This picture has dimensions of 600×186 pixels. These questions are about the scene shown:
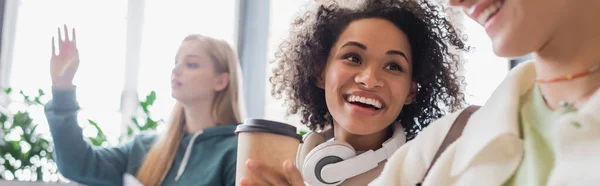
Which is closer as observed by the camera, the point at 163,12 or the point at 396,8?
the point at 396,8

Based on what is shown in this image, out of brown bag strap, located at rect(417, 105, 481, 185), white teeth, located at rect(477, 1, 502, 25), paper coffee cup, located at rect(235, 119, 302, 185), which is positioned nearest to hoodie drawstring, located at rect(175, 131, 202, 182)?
paper coffee cup, located at rect(235, 119, 302, 185)

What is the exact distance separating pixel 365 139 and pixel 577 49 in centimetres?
53

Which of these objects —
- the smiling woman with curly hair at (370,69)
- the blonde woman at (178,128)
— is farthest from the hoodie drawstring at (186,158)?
the smiling woman with curly hair at (370,69)

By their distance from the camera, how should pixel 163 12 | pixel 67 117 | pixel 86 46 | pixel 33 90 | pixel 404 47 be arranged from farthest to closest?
1. pixel 163 12
2. pixel 86 46
3. pixel 33 90
4. pixel 67 117
5. pixel 404 47

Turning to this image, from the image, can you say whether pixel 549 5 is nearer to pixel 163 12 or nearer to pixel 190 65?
pixel 190 65

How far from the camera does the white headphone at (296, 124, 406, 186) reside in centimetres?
96

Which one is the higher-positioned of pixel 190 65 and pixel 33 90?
pixel 190 65

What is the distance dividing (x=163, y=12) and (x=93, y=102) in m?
0.50

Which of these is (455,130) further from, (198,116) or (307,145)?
(198,116)

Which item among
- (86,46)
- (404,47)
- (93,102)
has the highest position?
(404,47)

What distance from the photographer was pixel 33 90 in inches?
83.0

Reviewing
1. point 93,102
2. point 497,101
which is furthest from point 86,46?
point 497,101

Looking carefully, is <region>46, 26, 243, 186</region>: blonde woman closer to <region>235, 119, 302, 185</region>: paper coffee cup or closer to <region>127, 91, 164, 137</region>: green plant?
<region>127, 91, 164, 137</region>: green plant

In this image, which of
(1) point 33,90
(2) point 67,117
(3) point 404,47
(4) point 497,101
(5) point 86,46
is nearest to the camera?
(4) point 497,101
